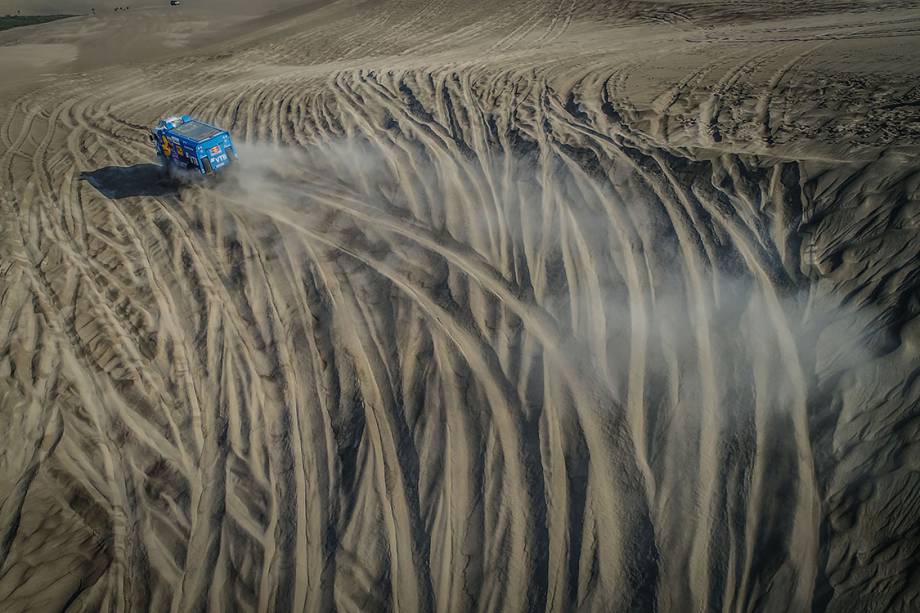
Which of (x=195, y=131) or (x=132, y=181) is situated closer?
(x=195, y=131)

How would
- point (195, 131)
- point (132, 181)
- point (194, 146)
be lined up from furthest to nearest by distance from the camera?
point (132, 181) → point (195, 131) → point (194, 146)

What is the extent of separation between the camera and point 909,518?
369 cm

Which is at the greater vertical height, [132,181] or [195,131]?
[195,131]

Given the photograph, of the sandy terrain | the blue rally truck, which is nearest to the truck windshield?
the blue rally truck

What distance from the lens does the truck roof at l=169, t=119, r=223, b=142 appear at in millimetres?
9367

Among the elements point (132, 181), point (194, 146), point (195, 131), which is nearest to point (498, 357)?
point (194, 146)

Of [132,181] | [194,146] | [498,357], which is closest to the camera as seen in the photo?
[498,357]

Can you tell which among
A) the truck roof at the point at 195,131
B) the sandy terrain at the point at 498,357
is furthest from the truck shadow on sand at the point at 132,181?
the truck roof at the point at 195,131

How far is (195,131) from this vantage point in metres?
9.65

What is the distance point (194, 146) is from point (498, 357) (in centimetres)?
718

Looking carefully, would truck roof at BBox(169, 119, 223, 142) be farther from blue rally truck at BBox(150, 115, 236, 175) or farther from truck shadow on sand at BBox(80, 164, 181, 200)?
truck shadow on sand at BBox(80, 164, 181, 200)

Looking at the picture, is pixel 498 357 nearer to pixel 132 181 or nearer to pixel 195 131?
pixel 195 131

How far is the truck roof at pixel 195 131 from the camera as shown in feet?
30.7

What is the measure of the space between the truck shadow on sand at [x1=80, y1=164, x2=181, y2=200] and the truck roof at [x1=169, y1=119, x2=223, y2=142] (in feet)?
3.28
